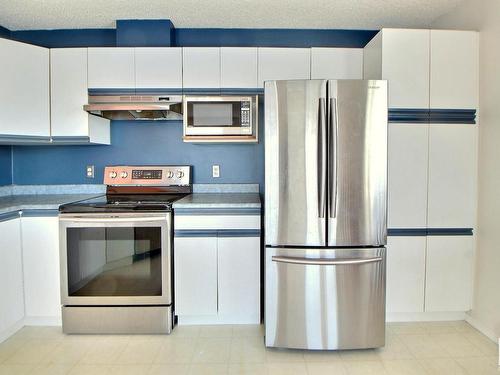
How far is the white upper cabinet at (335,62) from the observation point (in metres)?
2.71

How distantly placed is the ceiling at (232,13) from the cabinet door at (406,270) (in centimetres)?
A: 182

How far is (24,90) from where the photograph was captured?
2543mm

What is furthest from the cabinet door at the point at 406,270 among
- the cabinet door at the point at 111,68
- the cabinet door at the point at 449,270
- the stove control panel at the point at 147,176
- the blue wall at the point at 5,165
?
the blue wall at the point at 5,165

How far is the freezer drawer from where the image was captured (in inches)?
80.0

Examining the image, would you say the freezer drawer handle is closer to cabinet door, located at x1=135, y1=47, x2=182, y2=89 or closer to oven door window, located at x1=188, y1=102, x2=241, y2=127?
oven door window, located at x1=188, y1=102, x2=241, y2=127

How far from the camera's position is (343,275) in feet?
6.67

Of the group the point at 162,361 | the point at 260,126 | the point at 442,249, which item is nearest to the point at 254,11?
the point at 260,126

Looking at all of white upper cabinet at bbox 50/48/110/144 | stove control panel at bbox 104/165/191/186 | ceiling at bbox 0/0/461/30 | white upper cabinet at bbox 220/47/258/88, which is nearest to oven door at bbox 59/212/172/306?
stove control panel at bbox 104/165/191/186

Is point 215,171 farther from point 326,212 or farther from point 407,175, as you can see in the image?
point 407,175

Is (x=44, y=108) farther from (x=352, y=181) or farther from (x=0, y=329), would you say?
(x=352, y=181)

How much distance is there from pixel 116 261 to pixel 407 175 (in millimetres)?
2211

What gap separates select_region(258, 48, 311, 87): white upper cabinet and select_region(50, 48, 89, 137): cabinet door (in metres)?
1.45

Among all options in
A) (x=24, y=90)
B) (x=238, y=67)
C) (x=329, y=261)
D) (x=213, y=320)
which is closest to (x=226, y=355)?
(x=213, y=320)

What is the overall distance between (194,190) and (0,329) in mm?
1696
